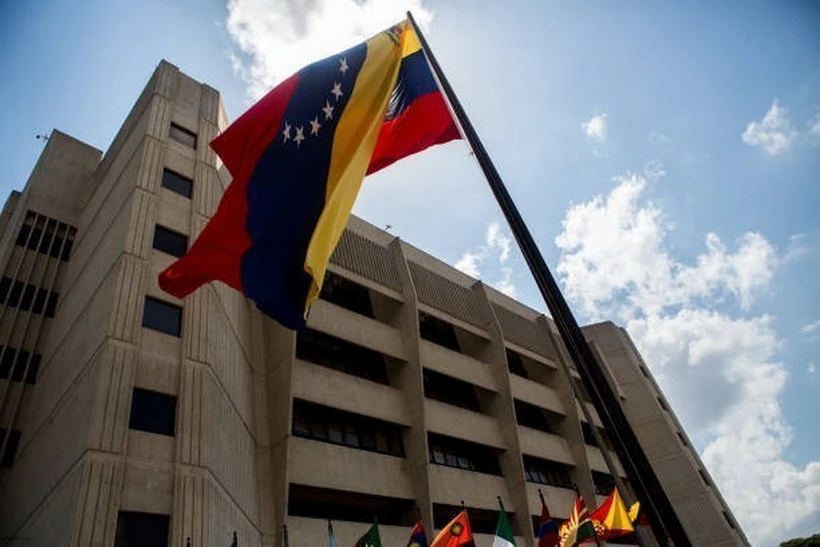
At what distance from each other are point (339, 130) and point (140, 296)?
10.7 meters

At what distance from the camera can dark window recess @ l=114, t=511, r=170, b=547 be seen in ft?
41.5

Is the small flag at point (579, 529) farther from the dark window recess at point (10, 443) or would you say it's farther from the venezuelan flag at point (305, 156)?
the dark window recess at point (10, 443)

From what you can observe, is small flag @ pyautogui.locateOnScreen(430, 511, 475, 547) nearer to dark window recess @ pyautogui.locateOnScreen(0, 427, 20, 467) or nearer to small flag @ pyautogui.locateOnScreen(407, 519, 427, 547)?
small flag @ pyautogui.locateOnScreen(407, 519, 427, 547)

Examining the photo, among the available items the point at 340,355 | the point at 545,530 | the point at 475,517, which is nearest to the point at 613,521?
the point at 545,530

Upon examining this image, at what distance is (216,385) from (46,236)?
1532 centimetres

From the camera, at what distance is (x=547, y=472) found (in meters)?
32.4

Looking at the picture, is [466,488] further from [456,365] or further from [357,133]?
[357,133]

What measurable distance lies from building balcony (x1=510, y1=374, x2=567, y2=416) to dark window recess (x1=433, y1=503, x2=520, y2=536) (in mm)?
7265

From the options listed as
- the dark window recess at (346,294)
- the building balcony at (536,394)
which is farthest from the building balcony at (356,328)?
the building balcony at (536,394)

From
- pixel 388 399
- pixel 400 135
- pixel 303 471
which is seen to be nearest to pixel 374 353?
pixel 388 399

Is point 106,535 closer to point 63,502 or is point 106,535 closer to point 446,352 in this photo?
point 63,502

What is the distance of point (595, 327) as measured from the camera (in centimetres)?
5203

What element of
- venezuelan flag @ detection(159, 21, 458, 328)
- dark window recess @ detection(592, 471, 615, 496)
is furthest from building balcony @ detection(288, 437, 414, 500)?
dark window recess @ detection(592, 471, 615, 496)

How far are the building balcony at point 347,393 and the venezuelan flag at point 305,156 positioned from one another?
1245 cm
